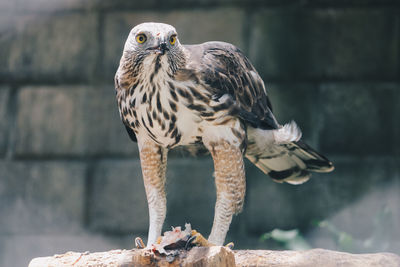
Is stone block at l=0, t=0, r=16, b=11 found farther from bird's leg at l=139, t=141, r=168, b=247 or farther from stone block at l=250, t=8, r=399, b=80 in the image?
bird's leg at l=139, t=141, r=168, b=247

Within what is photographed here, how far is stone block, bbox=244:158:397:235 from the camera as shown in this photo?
4.25m

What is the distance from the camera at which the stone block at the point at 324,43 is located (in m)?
4.28

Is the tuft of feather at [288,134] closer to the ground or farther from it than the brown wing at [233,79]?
closer to the ground

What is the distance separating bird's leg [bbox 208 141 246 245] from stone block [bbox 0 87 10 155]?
259cm

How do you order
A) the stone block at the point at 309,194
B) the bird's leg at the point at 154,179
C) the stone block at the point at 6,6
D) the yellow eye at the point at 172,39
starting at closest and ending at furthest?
the yellow eye at the point at 172,39 < the bird's leg at the point at 154,179 < the stone block at the point at 309,194 < the stone block at the point at 6,6

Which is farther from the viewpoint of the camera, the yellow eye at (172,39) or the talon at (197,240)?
the yellow eye at (172,39)

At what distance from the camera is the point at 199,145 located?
265cm

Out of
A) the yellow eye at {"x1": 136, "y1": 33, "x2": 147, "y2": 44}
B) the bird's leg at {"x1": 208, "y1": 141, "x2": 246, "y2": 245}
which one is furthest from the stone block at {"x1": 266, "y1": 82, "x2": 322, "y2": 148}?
the yellow eye at {"x1": 136, "y1": 33, "x2": 147, "y2": 44}

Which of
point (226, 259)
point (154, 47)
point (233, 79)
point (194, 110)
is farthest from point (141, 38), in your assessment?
point (226, 259)

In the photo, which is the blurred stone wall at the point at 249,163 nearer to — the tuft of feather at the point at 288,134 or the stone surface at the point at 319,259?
the tuft of feather at the point at 288,134

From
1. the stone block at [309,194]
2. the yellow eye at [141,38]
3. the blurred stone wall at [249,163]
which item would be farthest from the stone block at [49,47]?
the yellow eye at [141,38]

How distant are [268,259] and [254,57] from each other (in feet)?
7.70

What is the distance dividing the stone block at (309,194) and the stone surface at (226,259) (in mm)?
1957

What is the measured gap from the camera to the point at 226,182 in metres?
2.51
